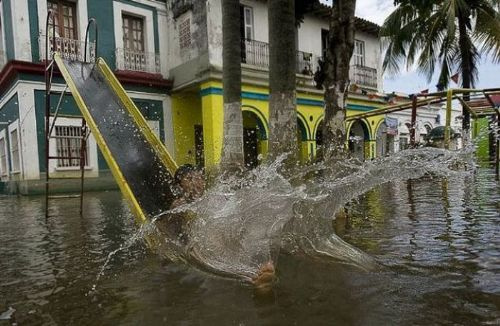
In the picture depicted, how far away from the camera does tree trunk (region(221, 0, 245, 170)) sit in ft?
26.2

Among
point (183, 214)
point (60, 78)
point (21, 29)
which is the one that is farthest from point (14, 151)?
point (183, 214)

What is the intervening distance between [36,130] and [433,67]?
1494 centimetres

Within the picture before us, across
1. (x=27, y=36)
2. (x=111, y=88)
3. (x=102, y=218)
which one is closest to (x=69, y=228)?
(x=102, y=218)

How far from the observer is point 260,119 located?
1711 centimetres

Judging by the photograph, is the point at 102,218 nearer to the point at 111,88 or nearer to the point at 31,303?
the point at 111,88

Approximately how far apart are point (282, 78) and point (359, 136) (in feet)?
55.3

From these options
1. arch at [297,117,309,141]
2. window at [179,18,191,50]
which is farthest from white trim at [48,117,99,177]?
arch at [297,117,309,141]

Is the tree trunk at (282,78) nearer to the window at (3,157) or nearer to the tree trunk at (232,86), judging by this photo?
the tree trunk at (232,86)

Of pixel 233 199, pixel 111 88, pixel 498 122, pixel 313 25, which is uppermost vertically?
pixel 313 25

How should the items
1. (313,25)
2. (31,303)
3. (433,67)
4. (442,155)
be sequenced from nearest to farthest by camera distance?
(31,303) < (442,155) < (433,67) < (313,25)

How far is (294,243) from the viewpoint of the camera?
4.22m

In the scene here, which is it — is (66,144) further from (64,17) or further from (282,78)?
(282,78)

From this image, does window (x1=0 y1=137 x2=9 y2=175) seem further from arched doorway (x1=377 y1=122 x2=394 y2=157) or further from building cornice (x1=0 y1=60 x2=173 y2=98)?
arched doorway (x1=377 y1=122 x2=394 y2=157)

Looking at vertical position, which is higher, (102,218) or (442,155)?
(442,155)
